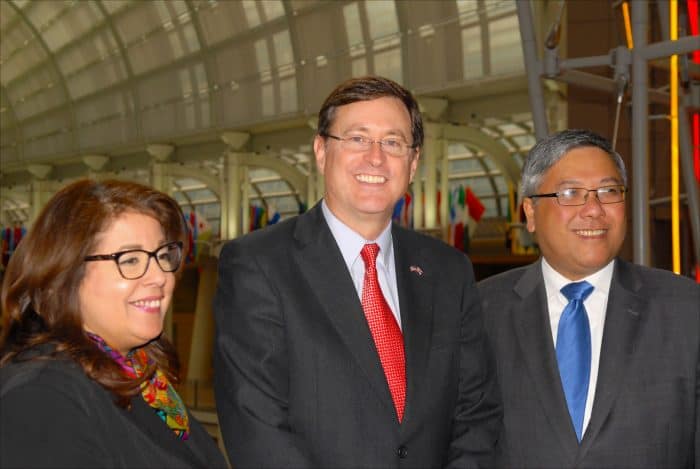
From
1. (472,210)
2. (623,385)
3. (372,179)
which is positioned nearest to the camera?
(372,179)

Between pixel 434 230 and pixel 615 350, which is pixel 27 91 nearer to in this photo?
pixel 434 230

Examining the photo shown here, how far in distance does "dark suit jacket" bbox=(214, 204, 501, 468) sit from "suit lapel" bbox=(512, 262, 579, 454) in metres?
0.20

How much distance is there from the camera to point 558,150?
274 centimetres

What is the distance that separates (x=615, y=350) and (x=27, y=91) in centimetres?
2815

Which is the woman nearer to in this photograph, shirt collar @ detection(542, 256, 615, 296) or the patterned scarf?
the patterned scarf

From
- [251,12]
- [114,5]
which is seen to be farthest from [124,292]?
[114,5]

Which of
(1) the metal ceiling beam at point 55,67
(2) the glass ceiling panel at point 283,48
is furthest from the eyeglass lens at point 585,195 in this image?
(1) the metal ceiling beam at point 55,67

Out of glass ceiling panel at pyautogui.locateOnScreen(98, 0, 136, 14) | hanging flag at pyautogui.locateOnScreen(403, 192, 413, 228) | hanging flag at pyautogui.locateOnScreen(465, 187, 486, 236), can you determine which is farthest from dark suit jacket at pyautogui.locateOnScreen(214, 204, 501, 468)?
glass ceiling panel at pyautogui.locateOnScreen(98, 0, 136, 14)

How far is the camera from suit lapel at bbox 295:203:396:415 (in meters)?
2.37

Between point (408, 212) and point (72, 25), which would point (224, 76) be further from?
point (72, 25)

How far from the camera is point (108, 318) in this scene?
78.9 inches

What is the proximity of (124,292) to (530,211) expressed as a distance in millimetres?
1417

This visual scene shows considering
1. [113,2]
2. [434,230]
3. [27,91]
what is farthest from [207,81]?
[27,91]

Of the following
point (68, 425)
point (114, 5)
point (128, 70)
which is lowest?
point (68, 425)
